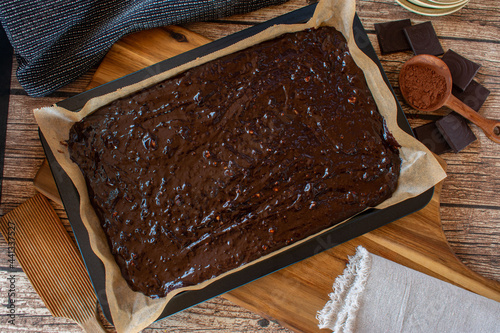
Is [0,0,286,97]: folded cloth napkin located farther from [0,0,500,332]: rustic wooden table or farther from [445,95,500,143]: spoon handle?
[445,95,500,143]: spoon handle

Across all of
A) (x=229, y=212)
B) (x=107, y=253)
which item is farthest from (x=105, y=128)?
(x=229, y=212)

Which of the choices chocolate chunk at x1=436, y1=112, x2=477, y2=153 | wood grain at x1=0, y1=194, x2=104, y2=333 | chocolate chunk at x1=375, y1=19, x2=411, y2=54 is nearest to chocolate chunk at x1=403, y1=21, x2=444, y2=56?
chocolate chunk at x1=375, y1=19, x2=411, y2=54

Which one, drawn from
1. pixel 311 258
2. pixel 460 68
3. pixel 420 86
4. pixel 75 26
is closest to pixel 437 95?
pixel 420 86

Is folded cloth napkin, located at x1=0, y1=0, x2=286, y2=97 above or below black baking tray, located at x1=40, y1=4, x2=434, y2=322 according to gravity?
above

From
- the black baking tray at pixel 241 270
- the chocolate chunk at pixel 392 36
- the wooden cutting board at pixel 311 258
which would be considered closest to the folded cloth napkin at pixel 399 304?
the wooden cutting board at pixel 311 258

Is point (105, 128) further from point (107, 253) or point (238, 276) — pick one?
point (238, 276)

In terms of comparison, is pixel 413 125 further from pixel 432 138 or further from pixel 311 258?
pixel 311 258
